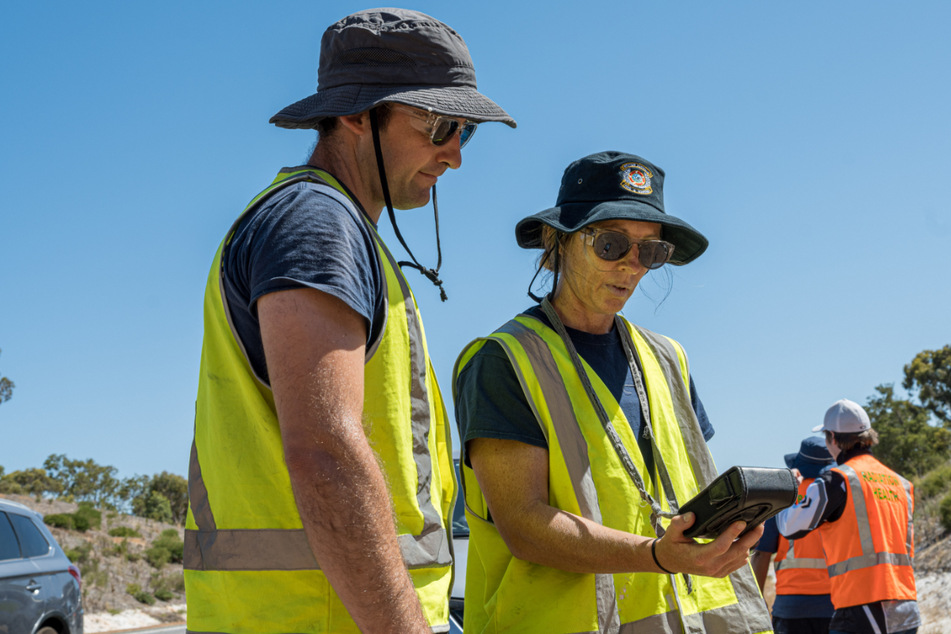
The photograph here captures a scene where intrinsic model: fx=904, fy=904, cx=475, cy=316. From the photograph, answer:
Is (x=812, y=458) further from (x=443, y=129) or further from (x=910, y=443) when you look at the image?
(x=910, y=443)

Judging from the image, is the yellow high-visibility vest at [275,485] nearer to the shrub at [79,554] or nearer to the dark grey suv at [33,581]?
the dark grey suv at [33,581]

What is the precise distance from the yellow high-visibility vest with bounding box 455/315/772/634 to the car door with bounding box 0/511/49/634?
611cm

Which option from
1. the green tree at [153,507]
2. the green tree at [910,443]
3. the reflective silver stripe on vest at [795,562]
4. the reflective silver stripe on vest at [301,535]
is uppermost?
the reflective silver stripe on vest at [301,535]

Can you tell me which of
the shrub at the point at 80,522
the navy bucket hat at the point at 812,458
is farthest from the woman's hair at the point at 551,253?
the shrub at the point at 80,522

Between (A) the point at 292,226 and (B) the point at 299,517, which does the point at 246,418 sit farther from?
(A) the point at 292,226

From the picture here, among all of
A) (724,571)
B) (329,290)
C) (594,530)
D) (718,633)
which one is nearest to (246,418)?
(329,290)

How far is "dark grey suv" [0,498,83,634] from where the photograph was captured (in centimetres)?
747

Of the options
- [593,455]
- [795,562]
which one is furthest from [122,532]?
[593,455]

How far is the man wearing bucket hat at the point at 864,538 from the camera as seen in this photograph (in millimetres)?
5539

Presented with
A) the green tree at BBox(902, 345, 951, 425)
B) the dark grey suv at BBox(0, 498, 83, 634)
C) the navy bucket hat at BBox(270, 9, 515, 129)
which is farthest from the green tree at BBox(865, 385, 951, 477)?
the navy bucket hat at BBox(270, 9, 515, 129)

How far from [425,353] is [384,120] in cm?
55

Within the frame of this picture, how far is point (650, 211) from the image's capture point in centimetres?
295

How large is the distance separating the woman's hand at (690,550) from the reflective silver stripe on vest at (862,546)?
386cm

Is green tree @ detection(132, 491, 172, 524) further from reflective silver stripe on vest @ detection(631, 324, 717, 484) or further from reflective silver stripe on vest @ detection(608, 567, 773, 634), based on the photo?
reflective silver stripe on vest @ detection(608, 567, 773, 634)
